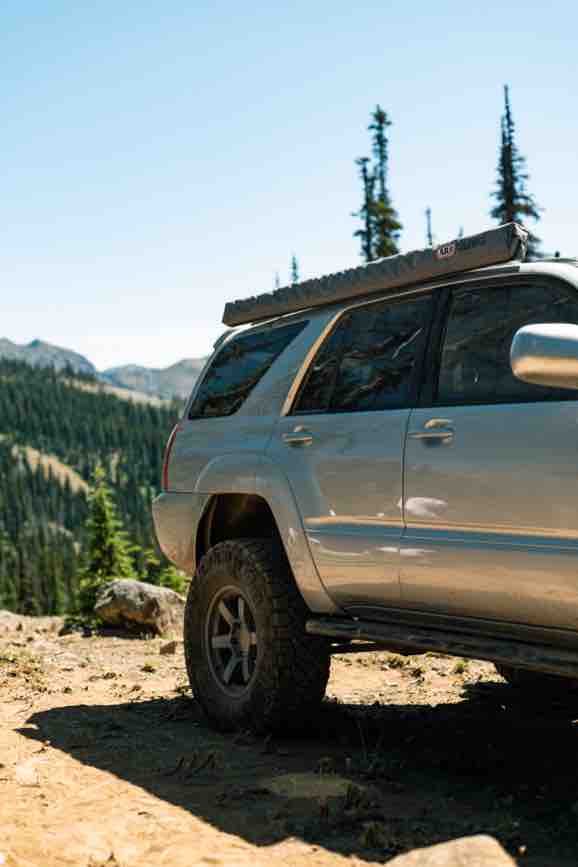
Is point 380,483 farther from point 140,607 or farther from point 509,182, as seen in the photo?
point 509,182

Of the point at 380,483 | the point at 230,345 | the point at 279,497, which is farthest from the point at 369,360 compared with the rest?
the point at 230,345

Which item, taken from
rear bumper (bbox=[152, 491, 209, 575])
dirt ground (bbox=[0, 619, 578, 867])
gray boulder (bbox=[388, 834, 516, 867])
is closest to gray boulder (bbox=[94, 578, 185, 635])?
dirt ground (bbox=[0, 619, 578, 867])

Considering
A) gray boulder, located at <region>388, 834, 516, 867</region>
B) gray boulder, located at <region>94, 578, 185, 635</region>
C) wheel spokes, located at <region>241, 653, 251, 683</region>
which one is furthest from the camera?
gray boulder, located at <region>94, 578, 185, 635</region>

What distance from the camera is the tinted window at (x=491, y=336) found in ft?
14.3

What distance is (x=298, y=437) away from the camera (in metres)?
5.48

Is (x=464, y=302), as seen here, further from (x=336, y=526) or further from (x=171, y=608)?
(x=171, y=608)

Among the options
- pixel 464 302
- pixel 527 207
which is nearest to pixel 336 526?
pixel 464 302

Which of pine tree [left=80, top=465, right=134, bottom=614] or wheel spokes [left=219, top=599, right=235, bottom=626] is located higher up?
wheel spokes [left=219, top=599, right=235, bottom=626]

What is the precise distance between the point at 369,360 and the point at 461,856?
271 cm

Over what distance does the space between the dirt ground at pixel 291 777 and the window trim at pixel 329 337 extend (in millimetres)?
1774

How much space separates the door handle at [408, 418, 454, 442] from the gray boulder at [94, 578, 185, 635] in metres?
6.99

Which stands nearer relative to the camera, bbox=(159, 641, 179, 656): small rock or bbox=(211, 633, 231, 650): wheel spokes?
bbox=(211, 633, 231, 650): wheel spokes

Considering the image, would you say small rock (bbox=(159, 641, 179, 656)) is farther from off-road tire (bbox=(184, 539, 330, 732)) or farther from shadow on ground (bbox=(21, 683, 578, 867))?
off-road tire (bbox=(184, 539, 330, 732))

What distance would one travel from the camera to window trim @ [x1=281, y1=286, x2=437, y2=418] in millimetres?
4891
